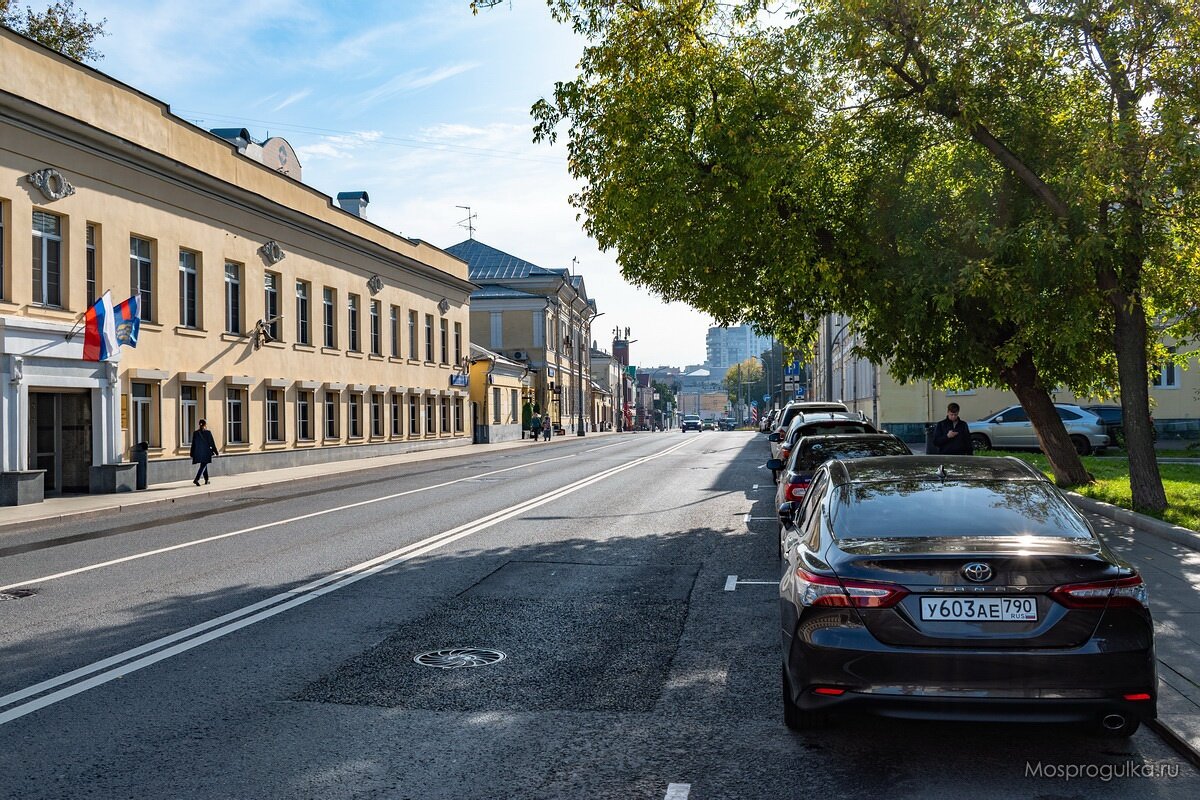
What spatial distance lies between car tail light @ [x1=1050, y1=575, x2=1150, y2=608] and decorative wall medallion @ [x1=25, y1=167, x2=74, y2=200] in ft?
74.1

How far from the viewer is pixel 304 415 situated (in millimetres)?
34781

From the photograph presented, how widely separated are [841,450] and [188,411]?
21435 millimetres

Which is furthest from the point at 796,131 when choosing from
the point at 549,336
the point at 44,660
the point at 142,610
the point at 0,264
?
the point at 549,336

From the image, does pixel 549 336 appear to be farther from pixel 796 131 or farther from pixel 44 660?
pixel 44 660

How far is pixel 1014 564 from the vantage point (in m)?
4.51

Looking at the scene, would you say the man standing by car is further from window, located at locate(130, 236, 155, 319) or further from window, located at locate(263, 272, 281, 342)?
window, located at locate(263, 272, 281, 342)

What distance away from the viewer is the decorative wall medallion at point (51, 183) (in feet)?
69.3

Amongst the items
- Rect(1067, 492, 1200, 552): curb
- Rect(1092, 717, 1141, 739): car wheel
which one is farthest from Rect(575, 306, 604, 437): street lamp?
Rect(1092, 717, 1141, 739): car wheel

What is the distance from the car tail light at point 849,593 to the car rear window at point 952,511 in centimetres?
43

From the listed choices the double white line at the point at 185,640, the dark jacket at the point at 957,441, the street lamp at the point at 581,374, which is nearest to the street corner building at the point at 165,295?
the double white line at the point at 185,640

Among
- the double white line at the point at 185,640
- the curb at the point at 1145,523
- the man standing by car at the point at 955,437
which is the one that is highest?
the man standing by car at the point at 955,437

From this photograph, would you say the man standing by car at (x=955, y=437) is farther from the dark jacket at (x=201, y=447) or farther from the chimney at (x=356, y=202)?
the chimney at (x=356, y=202)

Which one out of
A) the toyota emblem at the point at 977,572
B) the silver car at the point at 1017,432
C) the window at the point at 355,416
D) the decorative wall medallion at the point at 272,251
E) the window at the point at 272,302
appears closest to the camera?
the toyota emblem at the point at 977,572

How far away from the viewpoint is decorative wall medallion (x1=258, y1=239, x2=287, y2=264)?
31906 millimetres
